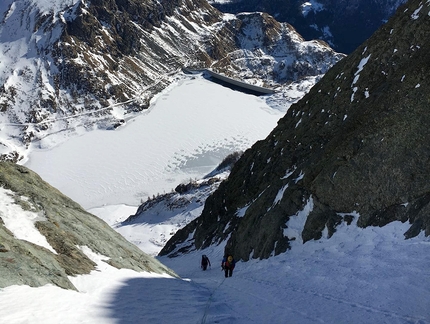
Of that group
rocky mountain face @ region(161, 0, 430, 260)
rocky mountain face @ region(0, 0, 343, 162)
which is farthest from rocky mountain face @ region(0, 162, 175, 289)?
rocky mountain face @ region(0, 0, 343, 162)

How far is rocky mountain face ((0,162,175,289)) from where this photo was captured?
50.4 feet

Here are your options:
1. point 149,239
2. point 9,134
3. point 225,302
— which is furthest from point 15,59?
point 225,302

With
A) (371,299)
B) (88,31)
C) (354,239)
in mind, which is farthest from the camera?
(88,31)

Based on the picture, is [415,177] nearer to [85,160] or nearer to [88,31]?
[85,160]

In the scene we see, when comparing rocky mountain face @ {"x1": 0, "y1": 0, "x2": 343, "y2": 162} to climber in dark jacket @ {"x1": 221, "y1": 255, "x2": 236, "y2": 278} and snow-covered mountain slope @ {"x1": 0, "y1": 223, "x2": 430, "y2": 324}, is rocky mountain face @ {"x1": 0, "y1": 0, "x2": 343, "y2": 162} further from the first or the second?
snow-covered mountain slope @ {"x1": 0, "y1": 223, "x2": 430, "y2": 324}

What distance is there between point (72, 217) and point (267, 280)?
10.4m

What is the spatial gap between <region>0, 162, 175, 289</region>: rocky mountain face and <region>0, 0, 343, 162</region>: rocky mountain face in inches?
3750

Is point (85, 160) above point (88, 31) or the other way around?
the other way around

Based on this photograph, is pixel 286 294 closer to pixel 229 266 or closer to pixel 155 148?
pixel 229 266

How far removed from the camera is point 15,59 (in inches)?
5728

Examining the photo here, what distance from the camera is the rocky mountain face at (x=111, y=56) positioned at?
13150 cm

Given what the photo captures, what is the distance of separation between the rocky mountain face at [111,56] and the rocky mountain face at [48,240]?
3750 inches

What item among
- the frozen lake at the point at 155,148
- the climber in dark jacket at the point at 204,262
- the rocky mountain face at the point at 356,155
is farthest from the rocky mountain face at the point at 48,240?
the frozen lake at the point at 155,148

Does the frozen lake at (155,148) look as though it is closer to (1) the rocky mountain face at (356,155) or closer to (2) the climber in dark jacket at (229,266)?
(1) the rocky mountain face at (356,155)
